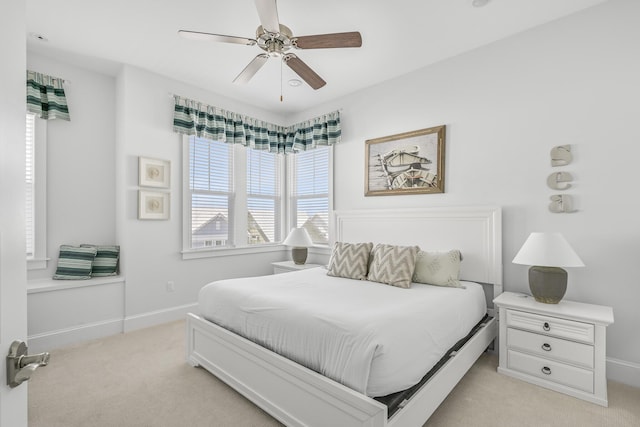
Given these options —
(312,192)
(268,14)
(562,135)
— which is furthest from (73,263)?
(562,135)

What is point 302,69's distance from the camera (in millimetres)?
2574

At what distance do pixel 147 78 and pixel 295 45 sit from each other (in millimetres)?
2205

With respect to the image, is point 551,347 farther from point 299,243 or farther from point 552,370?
point 299,243

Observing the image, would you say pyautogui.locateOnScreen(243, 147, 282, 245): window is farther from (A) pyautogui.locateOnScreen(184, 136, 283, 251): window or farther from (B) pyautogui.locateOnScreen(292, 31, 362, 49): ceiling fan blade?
(B) pyautogui.locateOnScreen(292, 31, 362, 49): ceiling fan blade

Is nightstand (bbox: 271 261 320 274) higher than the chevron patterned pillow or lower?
lower

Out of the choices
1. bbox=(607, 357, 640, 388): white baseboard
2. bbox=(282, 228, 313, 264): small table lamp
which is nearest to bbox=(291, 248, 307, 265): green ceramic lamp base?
bbox=(282, 228, 313, 264): small table lamp

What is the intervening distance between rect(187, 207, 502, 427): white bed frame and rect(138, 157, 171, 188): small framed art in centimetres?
175

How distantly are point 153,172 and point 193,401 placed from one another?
2521 mm

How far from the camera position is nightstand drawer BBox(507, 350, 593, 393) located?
2125mm

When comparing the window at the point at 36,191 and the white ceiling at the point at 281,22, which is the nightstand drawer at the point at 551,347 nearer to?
the white ceiling at the point at 281,22

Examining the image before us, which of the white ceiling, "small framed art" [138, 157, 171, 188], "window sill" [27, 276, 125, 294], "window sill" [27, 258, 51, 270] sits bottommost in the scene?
"window sill" [27, 276, 125, 294]

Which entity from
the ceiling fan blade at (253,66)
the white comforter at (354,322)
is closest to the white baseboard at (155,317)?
the white comforter at (354,322)

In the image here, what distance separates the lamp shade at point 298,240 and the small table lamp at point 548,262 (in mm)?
2526

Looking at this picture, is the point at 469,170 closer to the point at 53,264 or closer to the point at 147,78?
the point at 147,78
